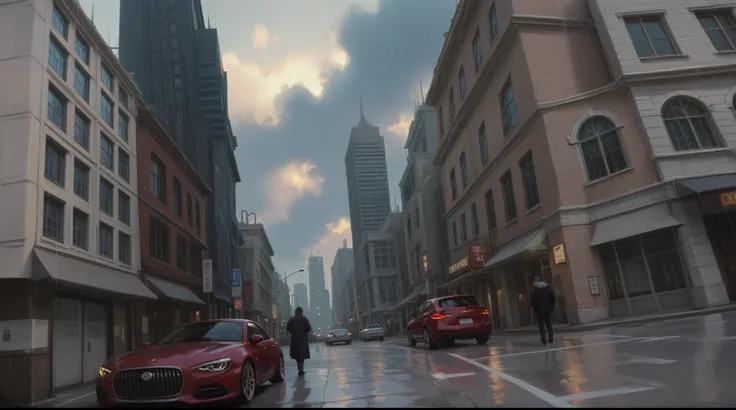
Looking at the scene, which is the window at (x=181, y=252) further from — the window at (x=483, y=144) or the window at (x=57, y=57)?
the window at (x=483, y=144)

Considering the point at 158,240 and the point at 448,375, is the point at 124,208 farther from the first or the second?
the point at 448,375

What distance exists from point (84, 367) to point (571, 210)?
60.2 feet

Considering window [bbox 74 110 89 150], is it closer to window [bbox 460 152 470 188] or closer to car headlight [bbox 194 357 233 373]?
car headlight [bbox 194 357 233 373]

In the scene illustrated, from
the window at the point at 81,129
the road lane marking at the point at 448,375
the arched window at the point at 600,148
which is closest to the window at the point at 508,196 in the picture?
the arched window at the point at 600,148

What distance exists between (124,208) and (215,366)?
18.8 meters

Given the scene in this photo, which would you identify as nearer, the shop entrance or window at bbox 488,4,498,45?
the shop entrance

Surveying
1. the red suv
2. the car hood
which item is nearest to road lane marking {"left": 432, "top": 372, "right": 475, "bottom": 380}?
the car hood

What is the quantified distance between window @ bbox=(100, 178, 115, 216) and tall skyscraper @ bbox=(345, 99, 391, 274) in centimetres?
14849

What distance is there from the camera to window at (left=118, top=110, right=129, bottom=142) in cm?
2375

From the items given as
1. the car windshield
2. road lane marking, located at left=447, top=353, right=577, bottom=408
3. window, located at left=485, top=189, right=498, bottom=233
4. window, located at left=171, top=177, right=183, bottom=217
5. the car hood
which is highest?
window, located at left=171, top=177, right=183, bottom=217

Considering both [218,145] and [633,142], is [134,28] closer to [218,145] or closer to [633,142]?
[218,145]

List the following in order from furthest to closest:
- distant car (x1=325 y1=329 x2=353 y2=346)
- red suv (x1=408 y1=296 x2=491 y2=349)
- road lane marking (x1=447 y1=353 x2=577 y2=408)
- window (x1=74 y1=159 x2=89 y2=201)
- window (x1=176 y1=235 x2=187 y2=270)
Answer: distant car (x1=325 y1=329 x2=353 y2=346), window (x1=176 y1=235 x2=187 y2=270), window (x1=74 y1=159 x2=89 y2=201), red suv (x1=408 y1=296 x2=491 y2=349), road lane marking (x1=447 y1=353 x2=577 y2=408)

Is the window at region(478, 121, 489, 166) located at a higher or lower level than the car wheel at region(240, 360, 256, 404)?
higher

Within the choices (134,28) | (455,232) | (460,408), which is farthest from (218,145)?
(460,408)
